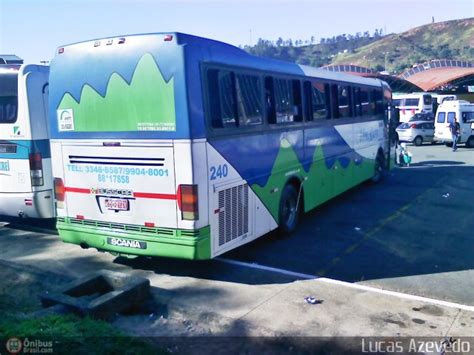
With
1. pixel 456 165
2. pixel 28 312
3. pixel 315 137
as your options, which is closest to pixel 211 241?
pixel 28 312

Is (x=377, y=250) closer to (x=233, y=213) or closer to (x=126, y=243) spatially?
(x=233, y=213)

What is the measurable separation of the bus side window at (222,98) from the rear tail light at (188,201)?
939 millimetres

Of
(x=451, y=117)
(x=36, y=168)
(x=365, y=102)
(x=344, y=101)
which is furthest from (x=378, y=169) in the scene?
(x=451, y=117)

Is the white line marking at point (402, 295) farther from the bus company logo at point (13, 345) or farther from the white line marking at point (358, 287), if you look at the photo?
the bus company logo at point (13, 345)

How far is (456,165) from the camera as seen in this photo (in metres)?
19.4

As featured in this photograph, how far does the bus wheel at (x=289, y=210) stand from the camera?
8711mm

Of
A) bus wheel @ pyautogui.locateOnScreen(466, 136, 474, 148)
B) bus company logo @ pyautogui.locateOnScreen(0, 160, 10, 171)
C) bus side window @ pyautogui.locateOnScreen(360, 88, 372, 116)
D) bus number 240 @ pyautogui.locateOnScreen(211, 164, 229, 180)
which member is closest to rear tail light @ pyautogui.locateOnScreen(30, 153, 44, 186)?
bus company logo @ pyautogui.locateOnScreen(0, 160, 10, 171)

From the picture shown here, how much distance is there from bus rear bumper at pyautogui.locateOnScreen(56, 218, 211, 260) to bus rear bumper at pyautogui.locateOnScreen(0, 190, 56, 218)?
172 cm

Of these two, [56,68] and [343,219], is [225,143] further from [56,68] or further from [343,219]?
[343,219]

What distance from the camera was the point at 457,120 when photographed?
2830cm

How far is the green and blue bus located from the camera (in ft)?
20.5

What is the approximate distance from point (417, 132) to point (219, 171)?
25.7 metres

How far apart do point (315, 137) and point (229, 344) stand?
577 cm

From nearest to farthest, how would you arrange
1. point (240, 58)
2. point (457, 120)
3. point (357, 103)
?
point (240, 58) < point (357, 103) < point (457, 120)
